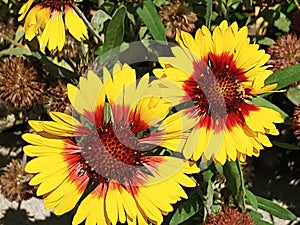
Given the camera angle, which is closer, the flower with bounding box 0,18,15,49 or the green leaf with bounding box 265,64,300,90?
the green leaf with bounding box 265,64,300,90

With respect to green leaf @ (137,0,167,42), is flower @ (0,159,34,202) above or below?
below

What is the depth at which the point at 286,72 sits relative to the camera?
5.88 ft

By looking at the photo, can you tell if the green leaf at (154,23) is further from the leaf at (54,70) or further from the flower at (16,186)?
the flower at (16,186)

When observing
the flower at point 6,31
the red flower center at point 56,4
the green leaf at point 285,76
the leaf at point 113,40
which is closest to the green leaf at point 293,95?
the green leaf at point 285,76

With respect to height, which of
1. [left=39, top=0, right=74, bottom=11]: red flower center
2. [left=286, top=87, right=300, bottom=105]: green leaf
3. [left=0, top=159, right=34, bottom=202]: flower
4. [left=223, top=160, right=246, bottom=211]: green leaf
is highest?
[left=39, top=0, right=74, bottom=11]: red flower center

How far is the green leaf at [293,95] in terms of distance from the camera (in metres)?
1.96

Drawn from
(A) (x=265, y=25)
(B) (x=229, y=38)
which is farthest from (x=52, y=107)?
(A) (x=265, y=25)

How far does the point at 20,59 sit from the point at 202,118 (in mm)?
531

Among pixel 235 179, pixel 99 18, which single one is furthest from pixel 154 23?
pixel 235 179

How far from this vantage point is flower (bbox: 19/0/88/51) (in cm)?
172

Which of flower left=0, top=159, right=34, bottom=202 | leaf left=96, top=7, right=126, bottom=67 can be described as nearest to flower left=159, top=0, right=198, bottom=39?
leaf left=96, top=7, right=126, bottom=67

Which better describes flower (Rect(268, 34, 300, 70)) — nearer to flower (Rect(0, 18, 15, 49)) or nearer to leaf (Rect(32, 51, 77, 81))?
leaf (Rect(32, 51, 77, 81))

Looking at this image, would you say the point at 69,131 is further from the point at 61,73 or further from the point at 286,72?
the point at 286,72

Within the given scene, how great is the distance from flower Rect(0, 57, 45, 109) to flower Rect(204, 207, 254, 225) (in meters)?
0.53
